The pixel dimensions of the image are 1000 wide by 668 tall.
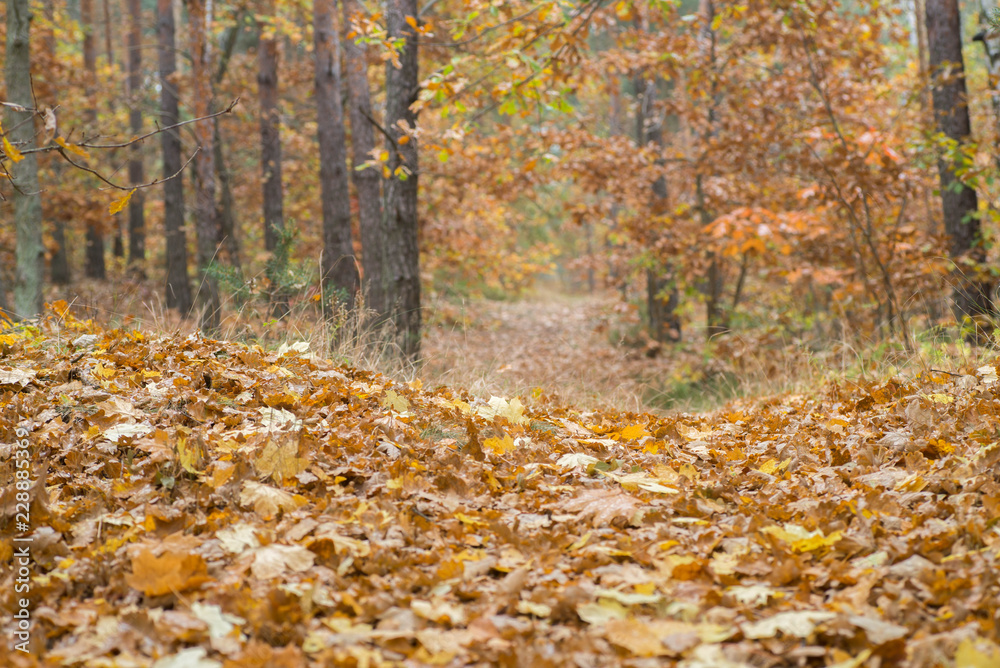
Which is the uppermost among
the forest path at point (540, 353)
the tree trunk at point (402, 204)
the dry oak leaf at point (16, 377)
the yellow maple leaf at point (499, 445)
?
the tree trunk at point (402, 204)

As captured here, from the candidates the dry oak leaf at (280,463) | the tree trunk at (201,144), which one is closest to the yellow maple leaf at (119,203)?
the dry oak leaf at (280,463)

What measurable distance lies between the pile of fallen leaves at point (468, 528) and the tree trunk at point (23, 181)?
4.16m

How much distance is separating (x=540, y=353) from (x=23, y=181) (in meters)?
8.00

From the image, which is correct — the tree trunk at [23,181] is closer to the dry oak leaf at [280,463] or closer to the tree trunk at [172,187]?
the tree trunk at [172,187]

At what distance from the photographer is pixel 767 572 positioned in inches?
87.6

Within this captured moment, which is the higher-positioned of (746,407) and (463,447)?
(463,447)

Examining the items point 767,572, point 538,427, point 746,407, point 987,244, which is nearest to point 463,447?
point 538,427

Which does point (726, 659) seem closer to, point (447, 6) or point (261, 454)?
point (261, 454)

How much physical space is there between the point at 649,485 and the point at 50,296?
15056 millimetres

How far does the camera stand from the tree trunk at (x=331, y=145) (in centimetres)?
985

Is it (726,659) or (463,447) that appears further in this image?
(463,447)

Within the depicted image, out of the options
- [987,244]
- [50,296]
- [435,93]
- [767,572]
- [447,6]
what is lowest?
[50,296]

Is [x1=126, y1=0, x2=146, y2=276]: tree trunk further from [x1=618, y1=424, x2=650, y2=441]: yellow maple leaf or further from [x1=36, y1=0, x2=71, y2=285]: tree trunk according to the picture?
[x1=618, y1=424, x2=650, y2=441]: yellow maple leaf

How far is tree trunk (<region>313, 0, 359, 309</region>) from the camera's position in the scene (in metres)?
9.85
